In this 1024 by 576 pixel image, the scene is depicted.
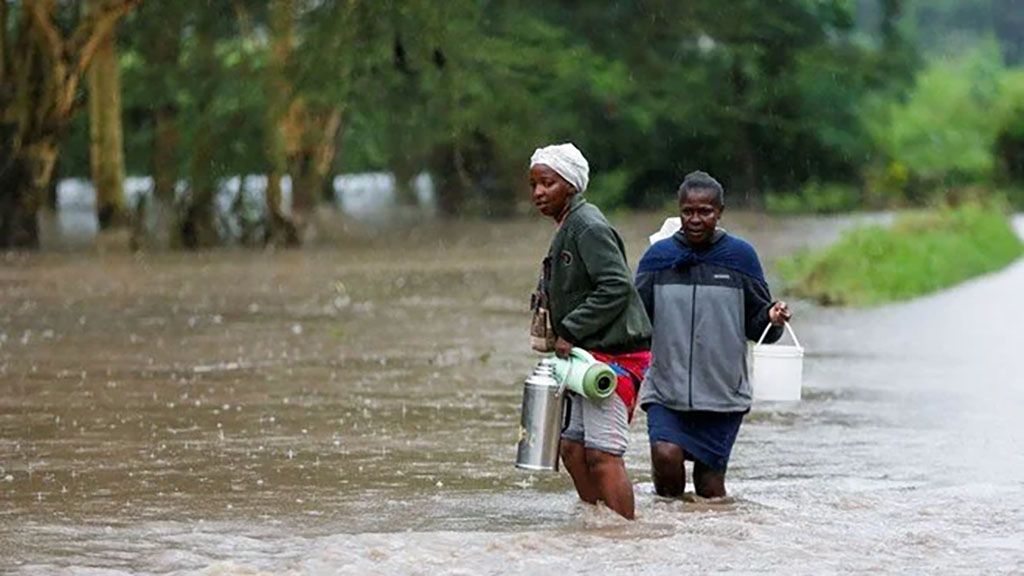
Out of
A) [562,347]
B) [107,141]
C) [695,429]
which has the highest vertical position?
[107,141]

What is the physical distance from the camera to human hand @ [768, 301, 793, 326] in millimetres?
9844

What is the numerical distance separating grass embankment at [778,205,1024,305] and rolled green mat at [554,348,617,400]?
48.1ft

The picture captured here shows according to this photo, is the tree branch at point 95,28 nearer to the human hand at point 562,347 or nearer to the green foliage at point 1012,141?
the human hand at point 562,347

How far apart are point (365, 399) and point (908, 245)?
15.1 m

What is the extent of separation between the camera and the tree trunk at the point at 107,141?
34.5 meters

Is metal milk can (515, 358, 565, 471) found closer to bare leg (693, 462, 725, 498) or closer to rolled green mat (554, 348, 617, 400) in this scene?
rolled green mat (554, 348, 617, 400)

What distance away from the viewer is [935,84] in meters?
72.2

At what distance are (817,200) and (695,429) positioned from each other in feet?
152

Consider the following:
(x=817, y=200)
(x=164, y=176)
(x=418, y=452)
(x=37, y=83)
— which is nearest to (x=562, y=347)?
(x=418, y=452)

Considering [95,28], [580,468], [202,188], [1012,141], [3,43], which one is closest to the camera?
[580,468]

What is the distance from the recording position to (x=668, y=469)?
33.6 ft

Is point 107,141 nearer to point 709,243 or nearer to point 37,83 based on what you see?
point 37,83

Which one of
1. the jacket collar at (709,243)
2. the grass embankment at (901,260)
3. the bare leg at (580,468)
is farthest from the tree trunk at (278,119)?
the bare leg at (580,468)

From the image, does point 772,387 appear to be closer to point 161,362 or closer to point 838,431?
point 838,431
